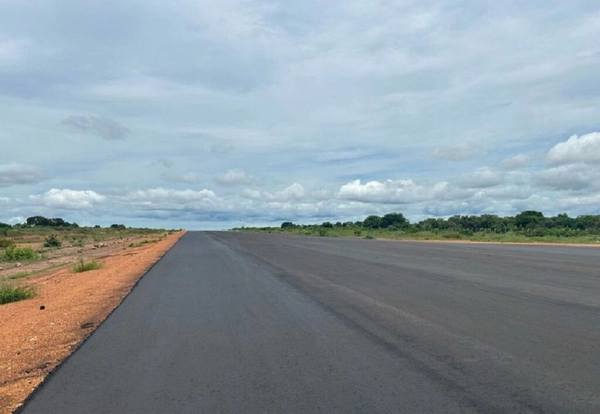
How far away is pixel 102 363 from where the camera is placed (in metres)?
8.17

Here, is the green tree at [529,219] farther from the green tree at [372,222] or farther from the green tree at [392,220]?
the green tree at [372,222]

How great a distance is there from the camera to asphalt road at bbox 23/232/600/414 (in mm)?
6246

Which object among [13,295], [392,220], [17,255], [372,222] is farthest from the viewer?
[372,222]

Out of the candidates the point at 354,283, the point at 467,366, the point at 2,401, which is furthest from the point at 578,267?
the point at 2,401

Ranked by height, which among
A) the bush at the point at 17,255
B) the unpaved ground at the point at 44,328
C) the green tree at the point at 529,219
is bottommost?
the unpaved ground at the point at 44,328

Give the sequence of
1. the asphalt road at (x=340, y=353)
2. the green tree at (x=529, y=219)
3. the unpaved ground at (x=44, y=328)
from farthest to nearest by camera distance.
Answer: the green tree at (x=529, y=219) → the unpaved ground at (x=44, y=328) → the asphalt road at (x=340, y=353)

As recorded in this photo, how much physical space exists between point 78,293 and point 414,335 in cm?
1155

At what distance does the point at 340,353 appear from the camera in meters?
→ 8.37

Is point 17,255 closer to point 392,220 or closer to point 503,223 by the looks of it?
point 503,223

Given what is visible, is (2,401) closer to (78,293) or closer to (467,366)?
(467,366)

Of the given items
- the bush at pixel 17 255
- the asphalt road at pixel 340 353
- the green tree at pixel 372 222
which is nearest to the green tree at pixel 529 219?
the green tree at pixel 372 222

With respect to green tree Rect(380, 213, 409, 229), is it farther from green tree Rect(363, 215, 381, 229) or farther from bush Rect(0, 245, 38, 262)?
bush Rect(0, 245, 38, 262)

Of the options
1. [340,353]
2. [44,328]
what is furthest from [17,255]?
[340,353]

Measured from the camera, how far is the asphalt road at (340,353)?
20.5ft
